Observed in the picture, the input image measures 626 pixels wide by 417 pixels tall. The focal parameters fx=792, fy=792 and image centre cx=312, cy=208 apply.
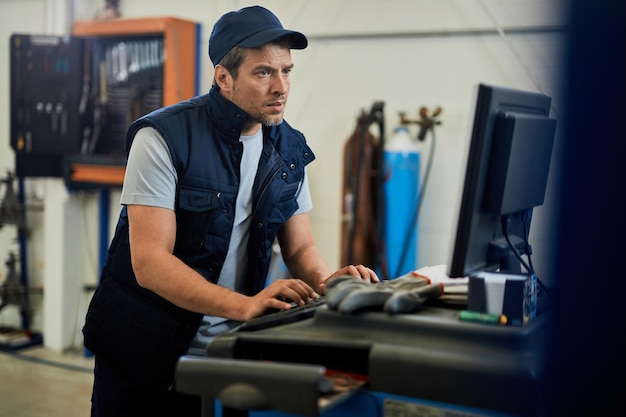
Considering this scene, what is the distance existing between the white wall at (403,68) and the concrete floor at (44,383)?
1.60 meters

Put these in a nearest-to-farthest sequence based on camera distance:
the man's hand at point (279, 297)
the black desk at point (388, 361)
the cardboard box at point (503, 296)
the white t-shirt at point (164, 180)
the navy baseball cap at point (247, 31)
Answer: the black desk at point (388, 361) → the cardboard box at point (503, 296) → the man's hand at point (279, 297) → the white t-shirt at point (164, 180) → the navy baseball cap at point (247, 31)

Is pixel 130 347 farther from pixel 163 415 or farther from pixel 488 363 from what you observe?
pixel 488 363

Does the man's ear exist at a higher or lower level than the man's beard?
higher

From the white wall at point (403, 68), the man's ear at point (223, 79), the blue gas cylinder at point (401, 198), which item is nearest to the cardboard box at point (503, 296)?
the man's ear at point (223, 79)

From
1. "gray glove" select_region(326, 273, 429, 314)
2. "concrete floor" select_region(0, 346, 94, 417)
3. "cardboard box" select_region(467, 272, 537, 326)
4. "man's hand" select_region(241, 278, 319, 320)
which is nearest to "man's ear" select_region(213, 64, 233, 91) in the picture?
"man's hand" select_region(241, 278, 319, 320)

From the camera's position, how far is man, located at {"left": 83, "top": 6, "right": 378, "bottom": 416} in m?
1.82

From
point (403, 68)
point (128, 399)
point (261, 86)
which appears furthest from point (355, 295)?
point (403, 68)

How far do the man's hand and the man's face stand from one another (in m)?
0.50

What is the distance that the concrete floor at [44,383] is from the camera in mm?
4141

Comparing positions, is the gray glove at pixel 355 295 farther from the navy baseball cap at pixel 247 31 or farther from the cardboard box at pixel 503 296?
the navy baseball cap at pixel 247 31

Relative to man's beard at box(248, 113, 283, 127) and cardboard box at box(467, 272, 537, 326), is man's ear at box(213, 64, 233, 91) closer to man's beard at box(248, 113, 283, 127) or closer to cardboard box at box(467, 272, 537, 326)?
man's beard at box(248, 113, 283, 127)

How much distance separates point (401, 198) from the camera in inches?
160

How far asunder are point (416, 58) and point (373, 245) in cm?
101

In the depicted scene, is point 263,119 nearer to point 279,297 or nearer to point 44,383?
point 279,297
